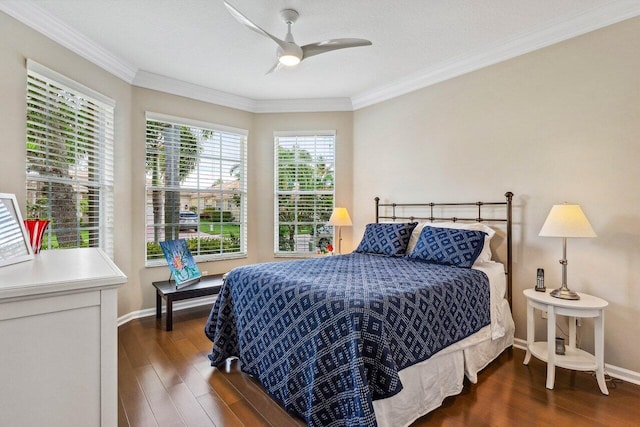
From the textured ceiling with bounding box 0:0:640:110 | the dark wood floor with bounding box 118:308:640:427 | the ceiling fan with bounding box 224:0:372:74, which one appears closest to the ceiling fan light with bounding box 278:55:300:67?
the ceiling fan with bounding box 224:0:372:74

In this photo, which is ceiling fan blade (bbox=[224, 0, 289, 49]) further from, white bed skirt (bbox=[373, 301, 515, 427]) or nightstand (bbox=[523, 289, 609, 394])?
nightstand (bbox=[523, 289, 609, 394])

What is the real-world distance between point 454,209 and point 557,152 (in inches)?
41.5

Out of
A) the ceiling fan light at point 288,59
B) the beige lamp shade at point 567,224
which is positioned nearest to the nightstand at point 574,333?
the beige lamp shade at point 567,224

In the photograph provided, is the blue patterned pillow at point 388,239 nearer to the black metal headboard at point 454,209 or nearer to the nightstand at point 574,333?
the black metal headboard at point 454,209

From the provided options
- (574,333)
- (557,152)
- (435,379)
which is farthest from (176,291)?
(557,152)

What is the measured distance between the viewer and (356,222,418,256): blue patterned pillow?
3273 millimetres

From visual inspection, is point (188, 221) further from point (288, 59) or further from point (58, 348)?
point (58, 348)

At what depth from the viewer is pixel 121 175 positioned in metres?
3.51

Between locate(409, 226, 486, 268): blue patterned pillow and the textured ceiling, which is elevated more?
the textured ceiling

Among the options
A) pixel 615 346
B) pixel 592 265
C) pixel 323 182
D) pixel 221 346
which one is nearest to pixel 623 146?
pixel 592 265

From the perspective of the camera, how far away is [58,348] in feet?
3.32

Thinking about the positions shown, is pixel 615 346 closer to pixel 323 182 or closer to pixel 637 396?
pixel 637 396

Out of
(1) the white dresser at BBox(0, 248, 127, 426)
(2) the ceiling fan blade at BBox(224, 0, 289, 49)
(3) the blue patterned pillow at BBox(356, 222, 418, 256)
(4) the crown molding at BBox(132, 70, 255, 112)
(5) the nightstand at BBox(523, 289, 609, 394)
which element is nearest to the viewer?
(1) the white dresser at BBox(0, 248, 127, 426)

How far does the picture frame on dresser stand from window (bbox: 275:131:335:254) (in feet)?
10.4
